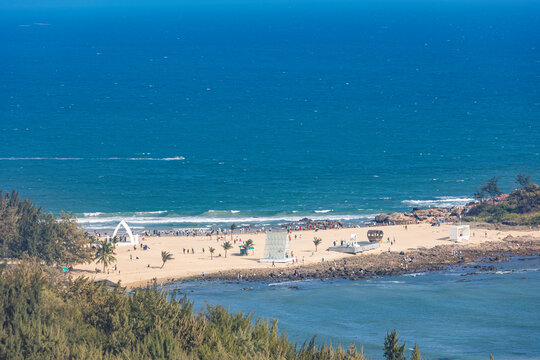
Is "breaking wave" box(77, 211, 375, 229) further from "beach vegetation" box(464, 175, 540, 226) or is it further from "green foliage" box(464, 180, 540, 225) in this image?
"green foliage" box(464, 180, 540, 225)

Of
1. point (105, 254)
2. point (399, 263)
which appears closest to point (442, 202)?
point (399, 263)

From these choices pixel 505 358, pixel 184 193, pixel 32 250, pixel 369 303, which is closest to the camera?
pixel 505 358

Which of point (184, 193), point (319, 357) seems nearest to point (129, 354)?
point (319, 357)

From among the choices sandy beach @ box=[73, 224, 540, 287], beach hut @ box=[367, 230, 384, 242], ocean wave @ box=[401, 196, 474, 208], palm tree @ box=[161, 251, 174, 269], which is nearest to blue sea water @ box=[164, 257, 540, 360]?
sandy beach @ box=[73, 224, 540, 287]

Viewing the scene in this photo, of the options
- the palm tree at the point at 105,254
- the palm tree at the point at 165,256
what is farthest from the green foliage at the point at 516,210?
the palm tree at the point at 105,254

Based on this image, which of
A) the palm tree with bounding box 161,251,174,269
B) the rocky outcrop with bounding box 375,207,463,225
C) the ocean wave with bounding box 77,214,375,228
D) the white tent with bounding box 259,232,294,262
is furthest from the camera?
the ocean wave with bounding box 77,214,375,228

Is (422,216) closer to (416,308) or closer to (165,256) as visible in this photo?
(416,308)

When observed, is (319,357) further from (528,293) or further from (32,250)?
Answer: (32,250)
